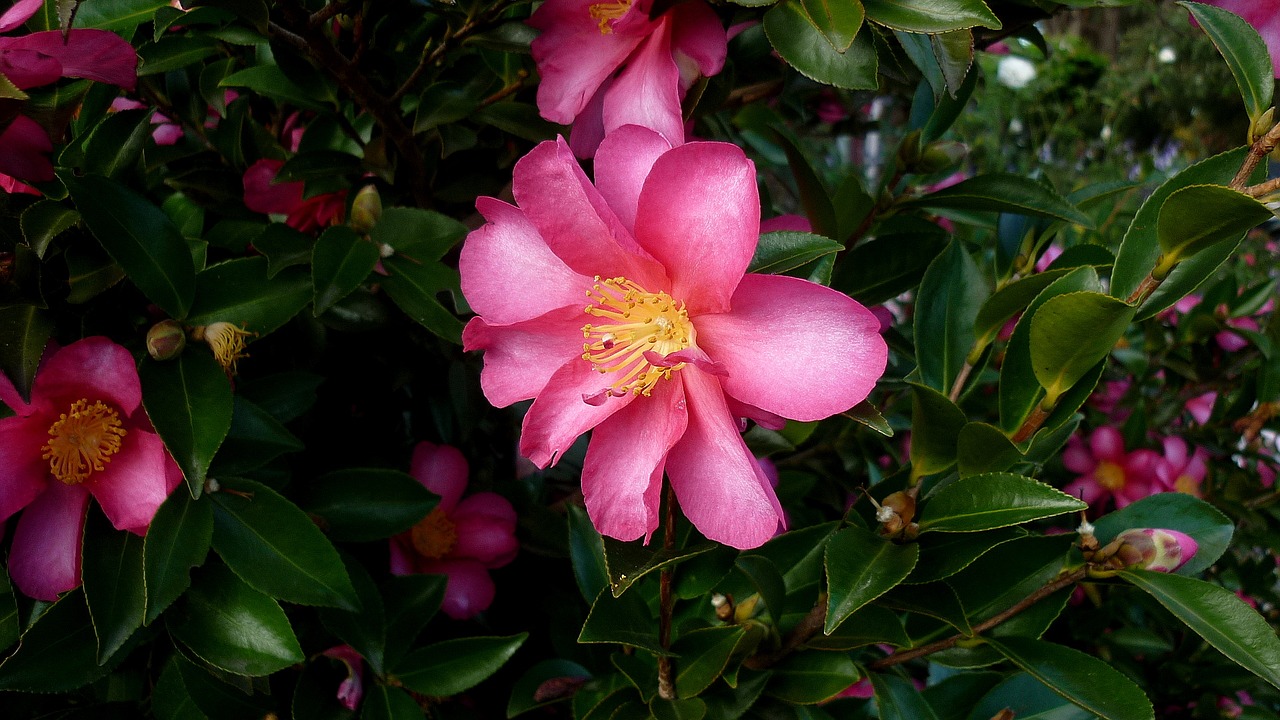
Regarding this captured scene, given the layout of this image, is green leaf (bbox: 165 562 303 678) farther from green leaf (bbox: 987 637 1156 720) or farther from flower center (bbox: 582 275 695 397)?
green leaf (bbox: 987 637 1156 720)

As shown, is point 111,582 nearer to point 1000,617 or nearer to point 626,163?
point 626,163

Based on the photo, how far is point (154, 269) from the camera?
695 millimetres

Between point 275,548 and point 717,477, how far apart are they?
16.3 inches

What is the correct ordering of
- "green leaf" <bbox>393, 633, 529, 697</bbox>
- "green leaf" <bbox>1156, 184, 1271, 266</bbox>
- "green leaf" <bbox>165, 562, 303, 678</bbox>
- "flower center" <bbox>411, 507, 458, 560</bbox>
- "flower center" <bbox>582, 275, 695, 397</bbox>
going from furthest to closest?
"flower center" <bbox>411, 507, 458, 560</bbox>, "green leaf" <bbox>393, 633, 529, 697</bbox>, "green leaf" <bbox>165, 562, 303, 678</bbox>, "flower center" <bbox>582, 275, 695, 397</bbox>, "green leaf" <bbox>1156, 184, 1271, 266</bbox>

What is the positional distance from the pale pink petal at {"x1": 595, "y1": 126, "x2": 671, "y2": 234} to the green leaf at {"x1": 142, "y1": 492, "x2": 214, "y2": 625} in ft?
1.42

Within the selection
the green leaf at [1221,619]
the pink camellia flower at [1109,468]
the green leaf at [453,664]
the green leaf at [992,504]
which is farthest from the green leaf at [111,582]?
the pink camellia flower at [1109,468]

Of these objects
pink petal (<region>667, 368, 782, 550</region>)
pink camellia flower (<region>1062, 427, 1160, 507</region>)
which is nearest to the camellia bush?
pink petal (<region>667, 368, 782, 550</region>)

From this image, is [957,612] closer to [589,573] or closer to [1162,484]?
[589,573]

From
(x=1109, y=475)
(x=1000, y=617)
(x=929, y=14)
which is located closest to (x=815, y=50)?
(x=929, y=14)

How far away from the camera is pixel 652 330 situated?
0.63m

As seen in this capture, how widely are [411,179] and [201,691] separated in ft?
1.76

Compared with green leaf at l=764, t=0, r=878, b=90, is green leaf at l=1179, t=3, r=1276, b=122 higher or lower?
higher

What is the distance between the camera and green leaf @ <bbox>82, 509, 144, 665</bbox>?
0.67 m

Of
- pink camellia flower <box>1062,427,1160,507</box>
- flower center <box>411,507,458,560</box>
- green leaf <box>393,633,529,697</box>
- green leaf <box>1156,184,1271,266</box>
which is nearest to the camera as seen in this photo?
green leaf <box>1156,184,1271,266</box>
